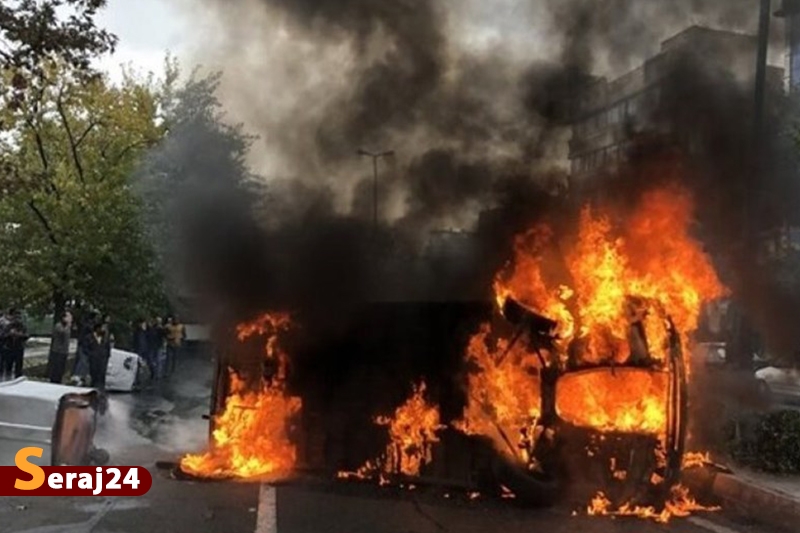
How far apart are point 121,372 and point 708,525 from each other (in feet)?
35.1

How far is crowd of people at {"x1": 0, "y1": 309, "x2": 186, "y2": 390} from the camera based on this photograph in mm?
13695

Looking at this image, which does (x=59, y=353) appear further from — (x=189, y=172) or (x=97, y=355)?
(x=189, y=172)

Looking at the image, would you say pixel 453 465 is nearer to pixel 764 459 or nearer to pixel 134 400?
pixel 764 459

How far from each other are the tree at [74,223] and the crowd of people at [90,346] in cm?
82

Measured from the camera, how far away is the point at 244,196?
10320mm

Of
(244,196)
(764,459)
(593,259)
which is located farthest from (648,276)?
(244,196)

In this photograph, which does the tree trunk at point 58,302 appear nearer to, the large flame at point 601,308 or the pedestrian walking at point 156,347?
the pedestrian walking at point 156,347

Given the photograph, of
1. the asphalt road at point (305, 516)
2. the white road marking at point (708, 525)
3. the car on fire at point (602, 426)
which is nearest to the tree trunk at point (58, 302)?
the asphalt road at point (305, 516)

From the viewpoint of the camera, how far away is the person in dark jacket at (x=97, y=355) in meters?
13.7

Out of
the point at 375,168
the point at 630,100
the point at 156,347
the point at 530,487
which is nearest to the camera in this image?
the point at 530,487

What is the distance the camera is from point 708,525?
6496 mm

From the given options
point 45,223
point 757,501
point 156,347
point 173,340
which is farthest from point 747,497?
point 45,223

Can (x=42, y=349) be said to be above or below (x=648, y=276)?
below

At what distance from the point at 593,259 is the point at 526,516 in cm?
261
